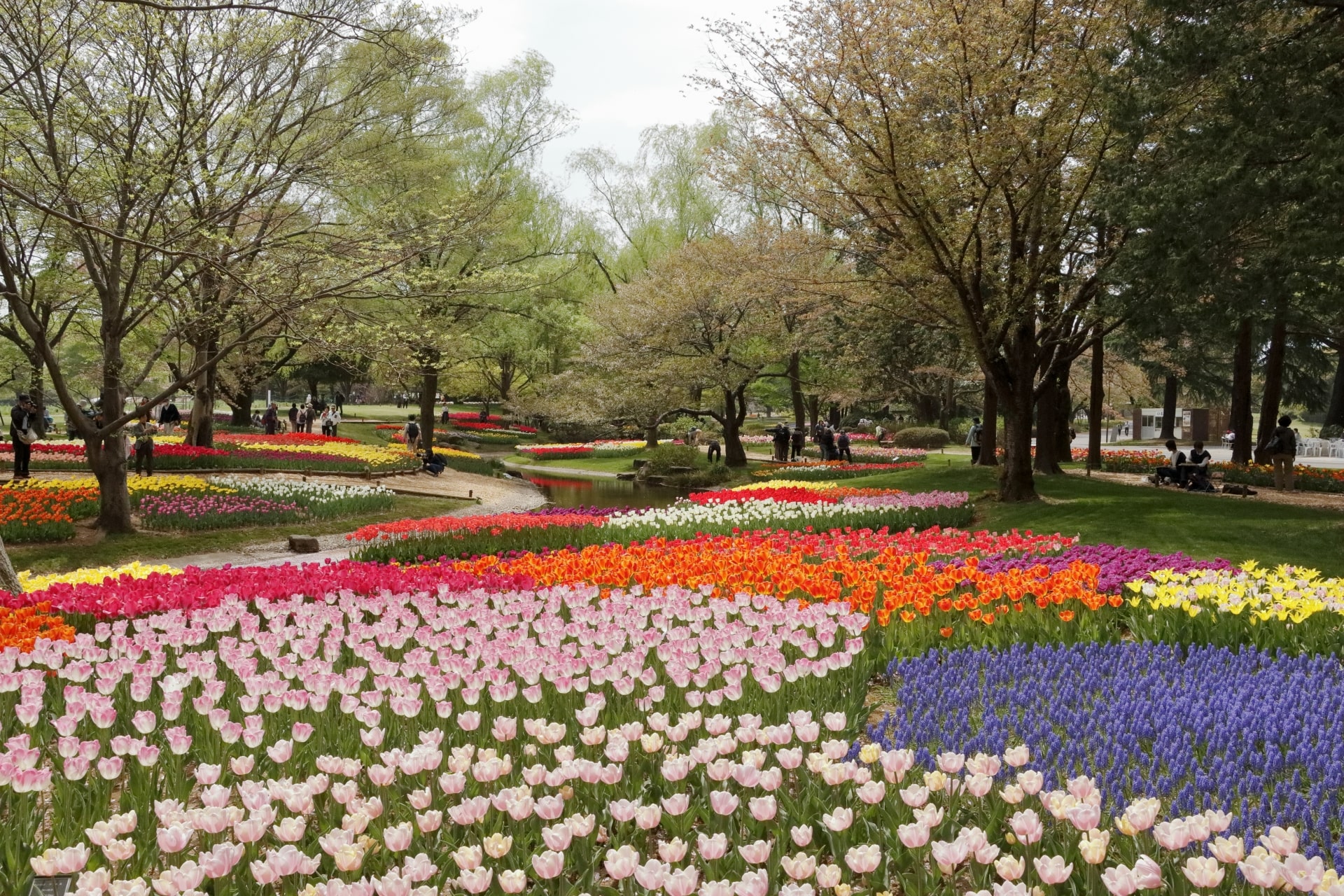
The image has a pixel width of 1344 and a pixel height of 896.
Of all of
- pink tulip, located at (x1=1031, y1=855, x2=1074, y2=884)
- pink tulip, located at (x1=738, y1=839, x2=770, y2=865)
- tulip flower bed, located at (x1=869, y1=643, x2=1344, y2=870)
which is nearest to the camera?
pink tulip, located at (x1=1031, y1=855, x2=1074, y2=884)

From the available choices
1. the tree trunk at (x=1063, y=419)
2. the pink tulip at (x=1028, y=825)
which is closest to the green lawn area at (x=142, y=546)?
the pink tulip at (x=1028, y=825)

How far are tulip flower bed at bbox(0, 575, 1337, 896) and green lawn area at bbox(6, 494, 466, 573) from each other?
8.57 metres

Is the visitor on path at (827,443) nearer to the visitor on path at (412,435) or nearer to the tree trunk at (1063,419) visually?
the tree trunk at (1063,419)

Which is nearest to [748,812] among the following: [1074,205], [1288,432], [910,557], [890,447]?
[910,557]

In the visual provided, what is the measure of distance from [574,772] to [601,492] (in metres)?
23.9

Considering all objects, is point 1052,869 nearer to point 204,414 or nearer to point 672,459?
point 204,414

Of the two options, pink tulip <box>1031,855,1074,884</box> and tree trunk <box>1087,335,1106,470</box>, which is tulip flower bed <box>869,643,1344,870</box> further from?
tree trunk <box>1087,335,1106,470</box>

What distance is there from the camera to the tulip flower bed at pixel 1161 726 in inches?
121

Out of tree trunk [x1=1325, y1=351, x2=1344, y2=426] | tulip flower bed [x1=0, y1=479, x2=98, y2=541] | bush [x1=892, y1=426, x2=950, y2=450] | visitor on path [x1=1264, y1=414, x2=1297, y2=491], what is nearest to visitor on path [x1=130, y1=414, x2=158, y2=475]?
tulip flower bed [x1=0, y1=479, x2=98, y2=541]

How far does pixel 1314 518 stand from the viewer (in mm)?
13828

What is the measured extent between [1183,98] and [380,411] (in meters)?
70.7

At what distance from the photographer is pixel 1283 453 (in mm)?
18656

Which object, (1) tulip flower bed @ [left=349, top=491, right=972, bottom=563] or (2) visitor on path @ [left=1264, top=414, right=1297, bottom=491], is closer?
(1) tulip flower bed @ [left=349, top=491, right=972, bottom=563]

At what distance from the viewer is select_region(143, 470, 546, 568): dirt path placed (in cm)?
1283
